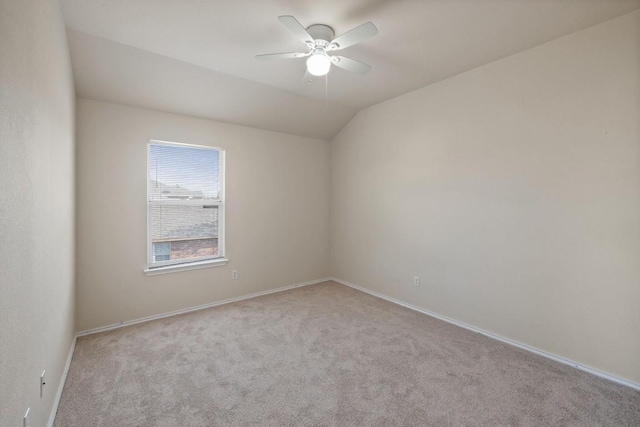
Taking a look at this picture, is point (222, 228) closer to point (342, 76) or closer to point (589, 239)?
point (342, 76)

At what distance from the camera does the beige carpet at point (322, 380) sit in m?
1.78


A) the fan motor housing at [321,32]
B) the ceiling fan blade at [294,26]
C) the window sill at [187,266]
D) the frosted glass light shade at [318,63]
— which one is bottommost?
the window sill at [187,266]

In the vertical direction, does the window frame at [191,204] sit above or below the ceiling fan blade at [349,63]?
below

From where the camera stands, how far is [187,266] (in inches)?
136

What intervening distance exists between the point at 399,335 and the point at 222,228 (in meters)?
2.53

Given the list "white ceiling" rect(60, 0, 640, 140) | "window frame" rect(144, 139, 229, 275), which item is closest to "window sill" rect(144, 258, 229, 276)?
"window frame" rect(144, 139, 229, 275)

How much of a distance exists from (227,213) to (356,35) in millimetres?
2669

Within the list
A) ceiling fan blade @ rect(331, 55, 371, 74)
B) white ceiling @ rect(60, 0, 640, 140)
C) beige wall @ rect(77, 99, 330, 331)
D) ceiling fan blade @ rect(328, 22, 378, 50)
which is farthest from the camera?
beige wall @ rect(77, 99, 330, 331)

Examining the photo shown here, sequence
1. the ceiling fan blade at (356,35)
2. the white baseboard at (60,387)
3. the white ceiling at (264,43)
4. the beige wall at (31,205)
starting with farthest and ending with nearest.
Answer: the white ceiling at (264,43), the ceiling fan blade at (356,35), the white baseboard at (60,387), the beige wall at (31,205)

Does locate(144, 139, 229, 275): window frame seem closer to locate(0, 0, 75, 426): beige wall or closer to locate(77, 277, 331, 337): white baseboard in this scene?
locate(77, 277, 331, 337): white baseboard

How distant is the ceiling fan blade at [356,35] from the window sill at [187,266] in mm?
2823

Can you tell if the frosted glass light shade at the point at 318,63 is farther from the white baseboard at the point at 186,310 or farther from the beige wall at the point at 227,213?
the white baseboard at the point at 186,310

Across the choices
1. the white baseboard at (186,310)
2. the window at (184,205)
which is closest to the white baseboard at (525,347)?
the white baseboard at (186,310)

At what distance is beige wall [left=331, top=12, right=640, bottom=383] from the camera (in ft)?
6.95
